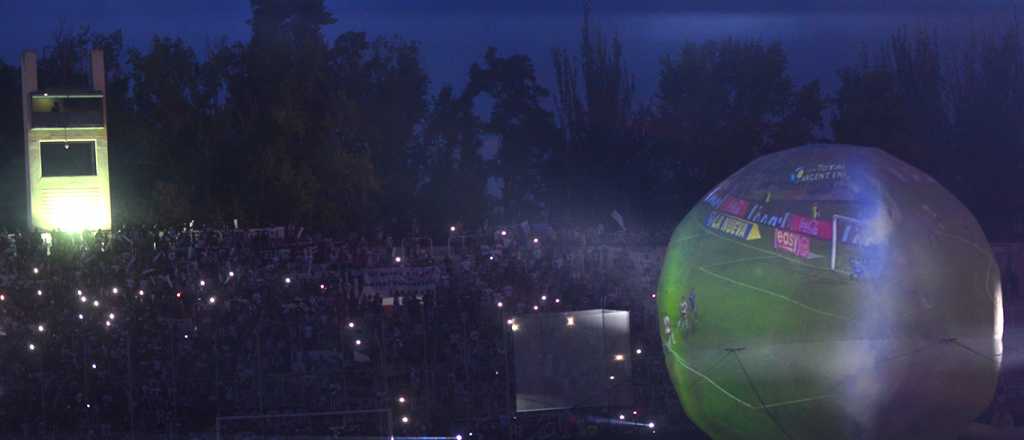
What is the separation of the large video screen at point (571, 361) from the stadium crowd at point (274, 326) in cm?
61

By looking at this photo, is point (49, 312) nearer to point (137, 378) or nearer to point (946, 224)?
point (137, 378)

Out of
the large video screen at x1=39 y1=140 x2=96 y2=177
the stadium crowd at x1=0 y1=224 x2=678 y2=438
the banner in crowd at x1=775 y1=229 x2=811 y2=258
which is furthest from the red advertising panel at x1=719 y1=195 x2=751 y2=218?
the large video screen at x1=39 y1=140 x2=96 y2=177

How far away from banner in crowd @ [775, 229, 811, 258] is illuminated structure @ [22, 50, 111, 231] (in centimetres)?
1522

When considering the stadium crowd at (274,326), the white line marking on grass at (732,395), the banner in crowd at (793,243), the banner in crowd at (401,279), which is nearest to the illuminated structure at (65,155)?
the stadium crowd at (274,326)

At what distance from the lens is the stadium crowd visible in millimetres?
13797

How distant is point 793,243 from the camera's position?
8188mm

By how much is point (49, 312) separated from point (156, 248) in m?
2.05

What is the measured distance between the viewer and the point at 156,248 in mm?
17750

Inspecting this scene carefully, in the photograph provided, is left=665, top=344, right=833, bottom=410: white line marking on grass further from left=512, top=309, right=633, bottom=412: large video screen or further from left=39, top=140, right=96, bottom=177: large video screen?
left=39, top=140, right=96, bottom=177: large video screen

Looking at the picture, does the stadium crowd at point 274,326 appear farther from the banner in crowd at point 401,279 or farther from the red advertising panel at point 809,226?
the red advertising panel at point 809,226

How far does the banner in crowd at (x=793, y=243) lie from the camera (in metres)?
8.12

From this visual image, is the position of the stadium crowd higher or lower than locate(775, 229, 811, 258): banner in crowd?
lower

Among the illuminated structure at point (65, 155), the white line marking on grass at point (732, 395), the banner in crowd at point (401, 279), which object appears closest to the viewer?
the white line marking on grass at point (732, 395)

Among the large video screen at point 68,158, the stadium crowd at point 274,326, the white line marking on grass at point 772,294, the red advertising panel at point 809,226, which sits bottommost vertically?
the stadium crowd at point 274,326
